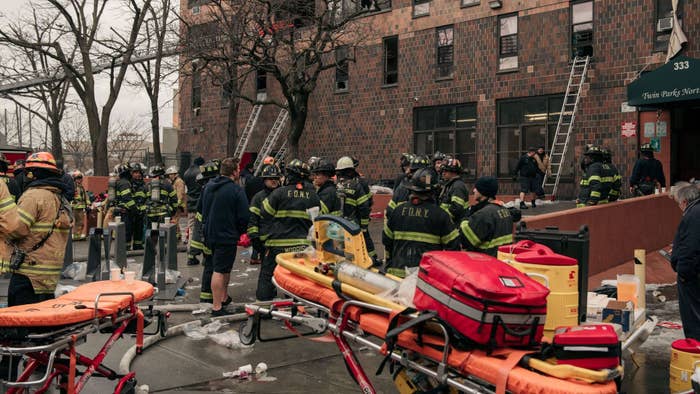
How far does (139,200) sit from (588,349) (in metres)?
13.1

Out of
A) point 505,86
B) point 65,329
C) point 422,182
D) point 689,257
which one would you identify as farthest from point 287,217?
point 505,86

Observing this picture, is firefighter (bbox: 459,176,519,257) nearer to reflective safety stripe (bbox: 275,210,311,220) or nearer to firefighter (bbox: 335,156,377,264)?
reflective safety stripe (bbox: 275,210,311,220)

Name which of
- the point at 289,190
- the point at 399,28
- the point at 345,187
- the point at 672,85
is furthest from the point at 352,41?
the point at 289,190

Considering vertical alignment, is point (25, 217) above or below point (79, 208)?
above

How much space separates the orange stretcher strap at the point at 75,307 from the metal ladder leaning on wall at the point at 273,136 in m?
24.9

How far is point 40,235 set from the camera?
5746mm

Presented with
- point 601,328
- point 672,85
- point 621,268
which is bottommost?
point 621,268

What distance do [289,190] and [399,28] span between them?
19.2 meters

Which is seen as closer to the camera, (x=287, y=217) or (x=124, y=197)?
(x=287, y=217)

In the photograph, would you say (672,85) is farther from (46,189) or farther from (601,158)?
(46,189)

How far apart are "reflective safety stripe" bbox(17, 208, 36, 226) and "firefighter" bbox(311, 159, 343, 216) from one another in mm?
4217

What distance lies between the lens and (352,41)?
27578mm

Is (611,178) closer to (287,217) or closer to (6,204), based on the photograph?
(287,217)

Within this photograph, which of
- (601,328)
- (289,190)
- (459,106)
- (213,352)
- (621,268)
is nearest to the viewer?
(601,328)
